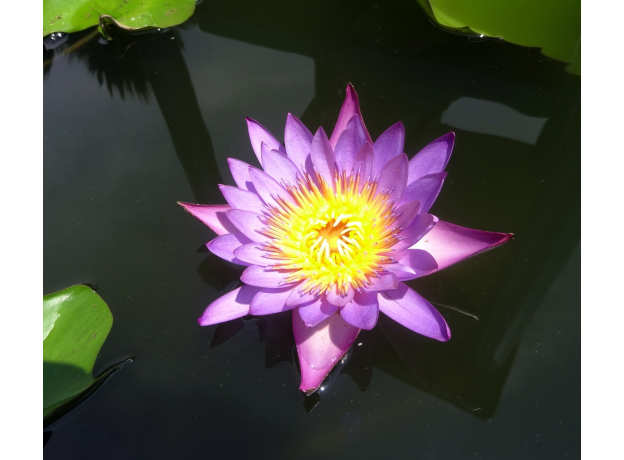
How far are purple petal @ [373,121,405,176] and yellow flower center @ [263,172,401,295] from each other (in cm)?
9

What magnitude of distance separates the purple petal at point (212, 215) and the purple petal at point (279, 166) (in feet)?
0.79

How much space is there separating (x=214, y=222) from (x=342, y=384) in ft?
2.62

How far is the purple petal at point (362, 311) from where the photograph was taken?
1373 millimetres

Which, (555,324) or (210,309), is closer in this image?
(210,309)

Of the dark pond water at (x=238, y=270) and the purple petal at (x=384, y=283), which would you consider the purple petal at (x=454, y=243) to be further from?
the dark pond water at (x=238, y=270)

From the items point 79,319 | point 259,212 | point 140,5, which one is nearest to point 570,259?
point 259,212

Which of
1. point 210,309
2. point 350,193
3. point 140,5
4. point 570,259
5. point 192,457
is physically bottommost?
point 192,457

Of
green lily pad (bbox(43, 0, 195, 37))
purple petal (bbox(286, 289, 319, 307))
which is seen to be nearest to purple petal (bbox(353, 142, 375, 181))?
purple petal (bbox(286, 289, 319, 307))

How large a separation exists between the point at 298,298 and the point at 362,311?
0.22 metres

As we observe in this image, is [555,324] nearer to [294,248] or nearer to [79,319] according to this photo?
[294,248]

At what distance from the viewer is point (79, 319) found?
5.53ft

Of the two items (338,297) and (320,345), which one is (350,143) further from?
(320,345)

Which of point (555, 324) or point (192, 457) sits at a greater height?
point (555, 324)

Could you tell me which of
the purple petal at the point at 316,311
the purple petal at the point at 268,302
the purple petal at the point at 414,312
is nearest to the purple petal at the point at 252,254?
the purple petal at the point at 268,302
